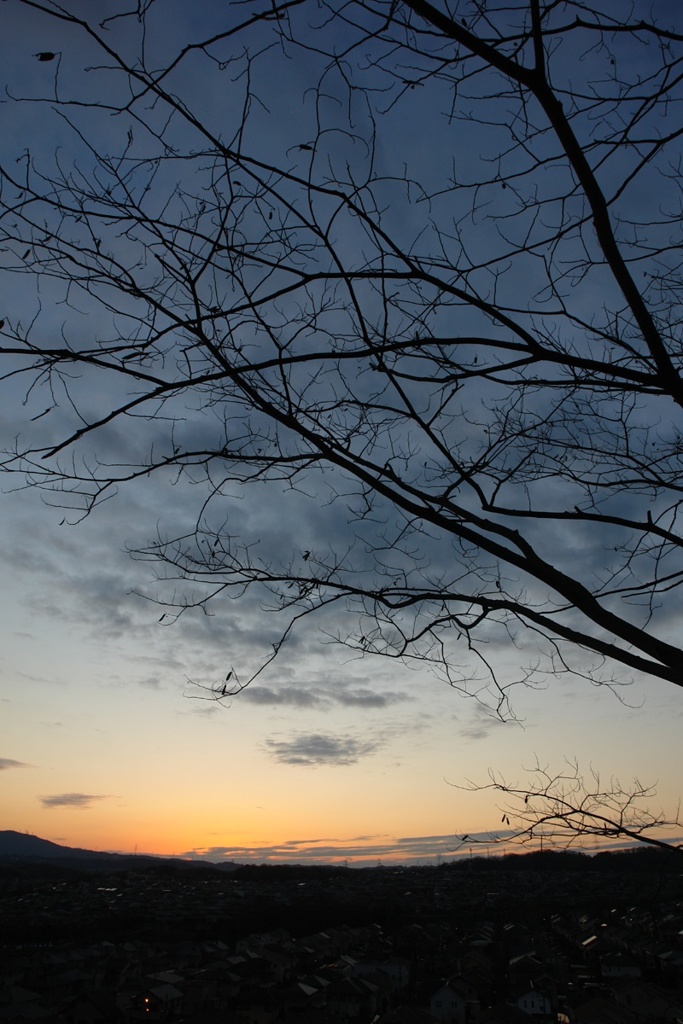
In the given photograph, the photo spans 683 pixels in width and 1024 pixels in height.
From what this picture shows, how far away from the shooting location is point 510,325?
83.8 inches

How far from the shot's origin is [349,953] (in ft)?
124

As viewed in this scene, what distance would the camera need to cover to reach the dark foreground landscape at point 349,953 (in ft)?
62.2

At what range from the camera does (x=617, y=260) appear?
1927 millimetres

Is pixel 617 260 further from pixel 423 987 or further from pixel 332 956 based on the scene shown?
pixel 332 956

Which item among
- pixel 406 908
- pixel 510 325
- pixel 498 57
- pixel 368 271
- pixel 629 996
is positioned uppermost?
pixel 498 57

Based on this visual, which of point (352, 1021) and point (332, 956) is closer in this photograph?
point (352, 1021)

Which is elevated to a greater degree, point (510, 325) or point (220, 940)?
point (510, 325)

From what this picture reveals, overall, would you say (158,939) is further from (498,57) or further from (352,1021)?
(498,57)

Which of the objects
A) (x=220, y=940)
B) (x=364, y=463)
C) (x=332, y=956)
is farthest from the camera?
(x=220, y=940)

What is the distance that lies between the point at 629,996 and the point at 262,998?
14.4 m

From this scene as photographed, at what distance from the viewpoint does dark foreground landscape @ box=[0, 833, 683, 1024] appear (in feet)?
62.2

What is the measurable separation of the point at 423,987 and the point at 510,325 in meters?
33.6

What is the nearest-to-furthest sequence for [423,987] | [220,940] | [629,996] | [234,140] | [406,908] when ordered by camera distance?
[234,140]
[629,996]
[423,987]
[220,940]
[406,908]

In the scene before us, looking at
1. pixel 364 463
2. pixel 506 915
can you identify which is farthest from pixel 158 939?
pixel 364 463
